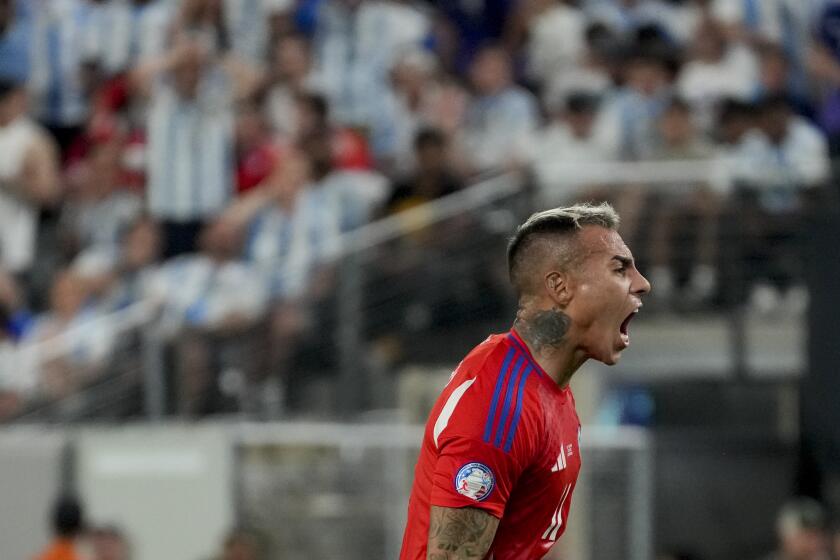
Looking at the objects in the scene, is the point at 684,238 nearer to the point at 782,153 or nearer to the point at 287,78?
the point at 782,153

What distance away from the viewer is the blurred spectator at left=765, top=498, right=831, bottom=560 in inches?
375

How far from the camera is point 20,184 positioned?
42.2 ft

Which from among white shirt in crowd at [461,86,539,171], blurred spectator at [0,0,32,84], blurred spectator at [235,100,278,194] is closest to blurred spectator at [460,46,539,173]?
white shirt in crowd at [461,86,539,171]

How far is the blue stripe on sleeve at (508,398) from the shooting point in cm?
431

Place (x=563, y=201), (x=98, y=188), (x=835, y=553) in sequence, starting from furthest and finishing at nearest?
(x=98, y=188), (x=563, y=201), (x=835, y=553)

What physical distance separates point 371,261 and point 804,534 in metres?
3.29

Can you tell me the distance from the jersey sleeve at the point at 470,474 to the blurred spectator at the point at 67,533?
5.68 m

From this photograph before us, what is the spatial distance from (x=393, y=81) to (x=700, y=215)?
368 cm

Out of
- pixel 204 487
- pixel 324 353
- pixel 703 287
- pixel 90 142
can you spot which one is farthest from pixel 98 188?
pixel 703 287

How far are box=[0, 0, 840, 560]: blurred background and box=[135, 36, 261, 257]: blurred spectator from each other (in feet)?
0.07

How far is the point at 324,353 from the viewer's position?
1103 cm

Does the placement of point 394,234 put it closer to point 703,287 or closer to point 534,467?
point 703,287

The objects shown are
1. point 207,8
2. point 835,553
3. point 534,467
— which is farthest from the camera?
point 207,8

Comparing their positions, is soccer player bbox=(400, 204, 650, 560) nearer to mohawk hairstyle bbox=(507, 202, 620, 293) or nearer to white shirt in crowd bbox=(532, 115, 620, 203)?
mohawk hairstyle bbox=(507, 202, 620, 293)
